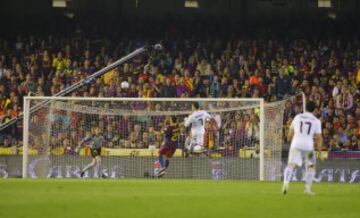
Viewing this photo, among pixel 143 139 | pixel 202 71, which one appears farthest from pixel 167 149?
pixel 202 71

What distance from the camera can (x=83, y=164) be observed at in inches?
1115

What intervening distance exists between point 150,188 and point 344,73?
1534cm

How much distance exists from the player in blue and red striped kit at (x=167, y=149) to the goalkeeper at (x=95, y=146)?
5.85ft

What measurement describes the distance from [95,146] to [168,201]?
36.1ft

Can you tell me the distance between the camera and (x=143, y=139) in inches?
1128

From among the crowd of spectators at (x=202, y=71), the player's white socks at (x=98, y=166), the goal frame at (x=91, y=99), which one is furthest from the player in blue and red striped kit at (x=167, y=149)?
the player's white socks at (x=98, y=166)

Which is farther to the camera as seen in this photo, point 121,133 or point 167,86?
point 167,86

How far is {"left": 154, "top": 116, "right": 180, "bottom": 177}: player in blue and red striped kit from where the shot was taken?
27.1m

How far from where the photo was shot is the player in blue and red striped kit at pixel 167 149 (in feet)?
89.0

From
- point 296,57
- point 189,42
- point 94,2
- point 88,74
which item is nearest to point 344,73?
point 296,57

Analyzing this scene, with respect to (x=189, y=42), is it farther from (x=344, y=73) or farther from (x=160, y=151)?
(x=160, y=151)

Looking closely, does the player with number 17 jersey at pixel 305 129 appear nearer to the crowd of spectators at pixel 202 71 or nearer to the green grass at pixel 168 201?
the green grass at pixel 168 201

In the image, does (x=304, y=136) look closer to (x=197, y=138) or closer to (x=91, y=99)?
(x=197, y=138)

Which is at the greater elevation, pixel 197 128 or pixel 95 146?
pixel 197 128
